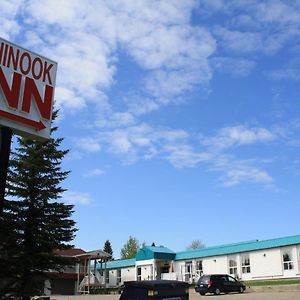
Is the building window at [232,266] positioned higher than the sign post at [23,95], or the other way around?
the sign post at [23,95]

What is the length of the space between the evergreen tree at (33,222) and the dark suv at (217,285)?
1422 centimetres

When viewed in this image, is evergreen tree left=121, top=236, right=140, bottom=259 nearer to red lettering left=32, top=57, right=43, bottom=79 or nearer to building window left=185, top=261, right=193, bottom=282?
building window left=185, top=261, right=193, bottom=282

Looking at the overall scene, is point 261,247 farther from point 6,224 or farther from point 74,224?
point 6,224

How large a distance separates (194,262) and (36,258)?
89.8 feet

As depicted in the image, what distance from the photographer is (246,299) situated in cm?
2698

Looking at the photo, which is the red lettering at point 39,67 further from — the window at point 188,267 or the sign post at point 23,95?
the window at point 188,267

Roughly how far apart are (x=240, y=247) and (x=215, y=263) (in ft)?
13.5

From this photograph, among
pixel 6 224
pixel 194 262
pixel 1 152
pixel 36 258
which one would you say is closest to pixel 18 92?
pixel 1 152

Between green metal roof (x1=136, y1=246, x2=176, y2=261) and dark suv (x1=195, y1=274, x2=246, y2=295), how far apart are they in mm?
15070

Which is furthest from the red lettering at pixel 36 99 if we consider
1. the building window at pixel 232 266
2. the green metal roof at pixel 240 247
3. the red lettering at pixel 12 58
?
the building window at pixel 232 266

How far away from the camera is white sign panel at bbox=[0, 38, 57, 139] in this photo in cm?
1289

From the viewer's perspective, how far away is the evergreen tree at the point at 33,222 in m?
22.5

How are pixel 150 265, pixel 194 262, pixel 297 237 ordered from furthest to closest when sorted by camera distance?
pixel 150 265
pixel 194 262
pixel 297 237

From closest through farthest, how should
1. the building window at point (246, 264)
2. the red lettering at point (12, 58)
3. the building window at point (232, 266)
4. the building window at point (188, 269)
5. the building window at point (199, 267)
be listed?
the red lettering at point (12, 58) < the building window at point (246, 264) < the building window at point (232, 266) < the building window at point (199, 267) < the building window at point (188, 269)
